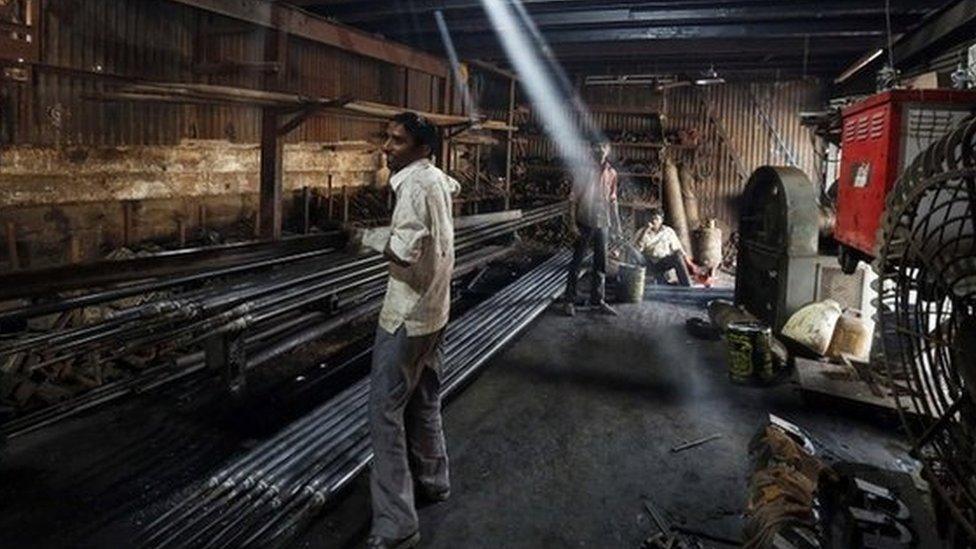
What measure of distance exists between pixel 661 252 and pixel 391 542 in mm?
7780

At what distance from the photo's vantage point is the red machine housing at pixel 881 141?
3.53 m

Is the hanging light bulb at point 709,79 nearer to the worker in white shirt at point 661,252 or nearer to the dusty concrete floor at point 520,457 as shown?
the worker in white shirt at point 661,252

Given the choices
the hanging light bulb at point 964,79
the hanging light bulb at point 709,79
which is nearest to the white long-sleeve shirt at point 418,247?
the hanging light bulb at point 964,79

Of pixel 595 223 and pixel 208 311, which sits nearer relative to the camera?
pixel 208 311

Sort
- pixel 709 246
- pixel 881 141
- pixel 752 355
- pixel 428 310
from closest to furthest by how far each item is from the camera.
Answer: pixel 428 310 < pixel 881 141 < pixel 752 355 < pixel 709 246

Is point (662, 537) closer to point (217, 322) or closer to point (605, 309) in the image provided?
point (217, 322)

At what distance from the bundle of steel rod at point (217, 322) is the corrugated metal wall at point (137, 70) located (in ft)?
6.39

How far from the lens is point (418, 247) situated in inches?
110

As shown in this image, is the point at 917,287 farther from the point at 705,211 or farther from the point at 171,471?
the point at 705,211

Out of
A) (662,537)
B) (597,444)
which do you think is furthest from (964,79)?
(662,537)

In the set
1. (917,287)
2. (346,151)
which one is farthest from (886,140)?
(346,151)

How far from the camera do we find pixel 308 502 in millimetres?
2941

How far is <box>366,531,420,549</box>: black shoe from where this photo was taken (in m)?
2.79

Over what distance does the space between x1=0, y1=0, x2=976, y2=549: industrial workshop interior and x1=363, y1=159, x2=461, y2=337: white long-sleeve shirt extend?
0.01 m
